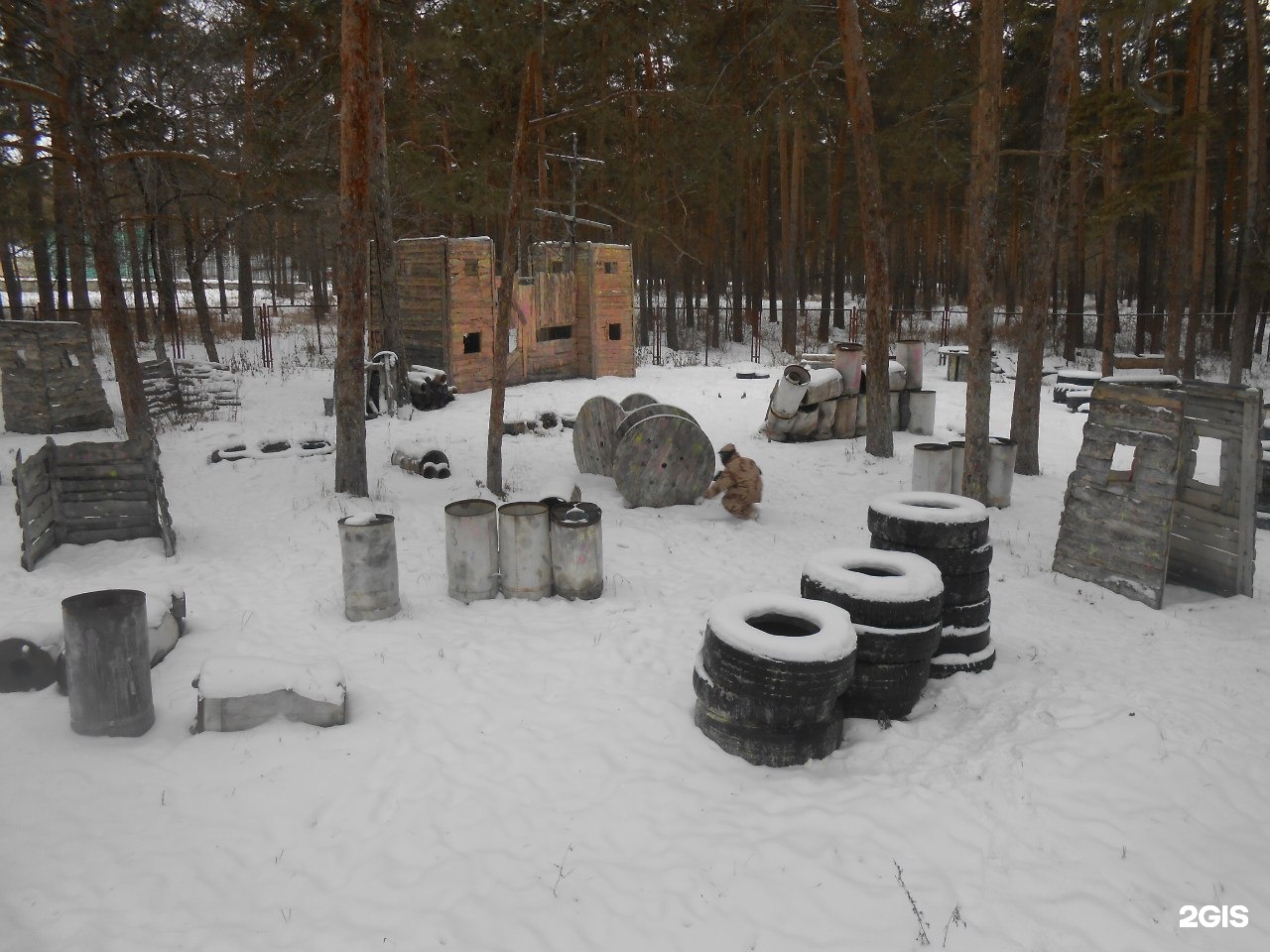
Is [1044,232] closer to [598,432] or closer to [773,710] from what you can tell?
[598,432]

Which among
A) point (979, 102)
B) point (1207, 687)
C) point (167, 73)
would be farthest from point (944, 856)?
point (167, 73)

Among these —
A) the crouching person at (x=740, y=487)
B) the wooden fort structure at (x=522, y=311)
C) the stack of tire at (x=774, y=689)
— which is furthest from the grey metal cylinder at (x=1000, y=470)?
the wooden fort structure at (x=522, y=311)

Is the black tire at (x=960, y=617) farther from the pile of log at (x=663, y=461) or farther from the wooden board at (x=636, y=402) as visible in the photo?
the wooden board at (x=636, y=402)

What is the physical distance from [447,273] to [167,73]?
6841 millimetres

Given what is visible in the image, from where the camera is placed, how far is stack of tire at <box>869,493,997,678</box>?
20.3 ft

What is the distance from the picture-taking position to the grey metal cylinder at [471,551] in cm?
730

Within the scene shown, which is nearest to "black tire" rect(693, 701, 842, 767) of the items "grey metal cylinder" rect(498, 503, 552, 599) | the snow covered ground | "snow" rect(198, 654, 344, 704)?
the snow covered ground

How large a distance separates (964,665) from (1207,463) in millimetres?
9468

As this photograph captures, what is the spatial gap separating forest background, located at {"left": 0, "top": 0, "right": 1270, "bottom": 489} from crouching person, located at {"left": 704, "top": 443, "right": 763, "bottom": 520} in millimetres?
3194

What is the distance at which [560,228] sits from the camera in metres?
22.0

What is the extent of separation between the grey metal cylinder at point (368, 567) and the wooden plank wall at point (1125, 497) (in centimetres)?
642

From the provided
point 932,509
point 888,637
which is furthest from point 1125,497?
point 888,637

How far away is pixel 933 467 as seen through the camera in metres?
10.9

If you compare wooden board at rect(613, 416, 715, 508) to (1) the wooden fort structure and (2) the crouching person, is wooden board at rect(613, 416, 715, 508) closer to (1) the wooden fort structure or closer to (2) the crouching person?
(2) the crouching person
